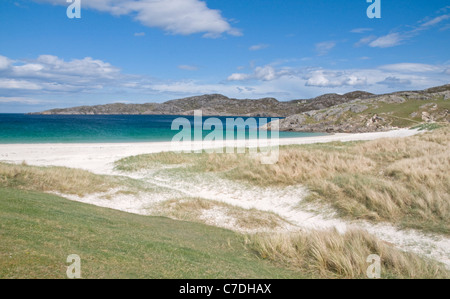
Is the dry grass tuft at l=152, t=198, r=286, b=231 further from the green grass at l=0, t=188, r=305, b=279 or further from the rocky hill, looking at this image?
the rocky hill

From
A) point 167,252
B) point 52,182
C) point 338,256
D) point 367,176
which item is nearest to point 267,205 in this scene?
point 367,176

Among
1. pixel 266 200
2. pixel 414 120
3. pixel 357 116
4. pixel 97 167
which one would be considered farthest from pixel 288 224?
pixel 357 116

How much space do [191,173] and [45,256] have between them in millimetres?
15914

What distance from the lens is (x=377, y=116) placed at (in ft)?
216

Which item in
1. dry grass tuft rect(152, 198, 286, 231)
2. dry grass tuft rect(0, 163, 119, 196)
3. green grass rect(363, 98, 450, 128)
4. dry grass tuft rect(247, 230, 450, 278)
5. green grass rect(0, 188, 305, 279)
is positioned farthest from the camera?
green grass rect(363, 98, 450, 128)

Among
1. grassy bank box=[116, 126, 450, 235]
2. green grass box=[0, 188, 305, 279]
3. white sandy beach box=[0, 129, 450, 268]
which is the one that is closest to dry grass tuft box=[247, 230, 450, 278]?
green grass box=[0, 188, 305, 279]

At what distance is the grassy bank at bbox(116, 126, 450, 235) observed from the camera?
10938 millimetres

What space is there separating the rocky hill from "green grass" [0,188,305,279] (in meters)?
58.5

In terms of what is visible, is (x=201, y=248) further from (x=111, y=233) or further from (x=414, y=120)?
(x=414, y=120)

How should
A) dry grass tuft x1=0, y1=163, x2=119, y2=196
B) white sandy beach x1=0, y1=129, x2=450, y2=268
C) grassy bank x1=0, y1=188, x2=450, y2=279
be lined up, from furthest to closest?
dry grass tuft x1=0, y1=163, x2=119, y2=196
white sandy beach x1=0, y1=129, x2=450, y2=268
grassy bank x1=0, y1=188, x2=450, y2=279

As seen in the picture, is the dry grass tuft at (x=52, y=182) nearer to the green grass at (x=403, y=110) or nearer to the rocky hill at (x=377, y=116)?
the rocky hill at (x=377, y=116)

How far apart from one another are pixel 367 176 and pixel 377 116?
57.0 m

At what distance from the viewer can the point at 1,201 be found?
8078 mm

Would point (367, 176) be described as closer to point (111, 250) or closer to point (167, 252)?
point (167, 252)
